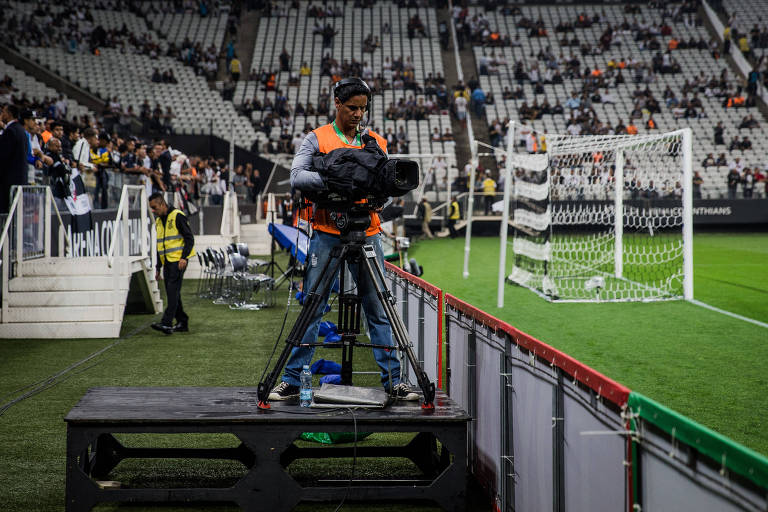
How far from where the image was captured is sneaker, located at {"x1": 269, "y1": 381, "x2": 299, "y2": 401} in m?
4.38

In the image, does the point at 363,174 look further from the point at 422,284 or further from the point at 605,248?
the point at 605,248

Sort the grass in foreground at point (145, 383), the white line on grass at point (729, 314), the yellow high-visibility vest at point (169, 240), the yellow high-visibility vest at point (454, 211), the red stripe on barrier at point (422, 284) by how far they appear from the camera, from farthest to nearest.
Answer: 1. the yellow high-visibility vest at point (454, 211)
2. the white line on grass at point (729, 314)
3. the yellow high-visibility vest at point (169, 240)
4. the red stripe on barrier at point (422, 284)
5. the grass in foreground at point (145, 383)

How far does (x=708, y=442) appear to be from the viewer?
2014 millimetres

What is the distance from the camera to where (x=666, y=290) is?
1478 centimetres

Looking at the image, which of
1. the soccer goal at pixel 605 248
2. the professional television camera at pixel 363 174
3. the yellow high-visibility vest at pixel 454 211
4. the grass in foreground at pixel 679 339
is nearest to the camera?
the professional television camera at pixel 363 174

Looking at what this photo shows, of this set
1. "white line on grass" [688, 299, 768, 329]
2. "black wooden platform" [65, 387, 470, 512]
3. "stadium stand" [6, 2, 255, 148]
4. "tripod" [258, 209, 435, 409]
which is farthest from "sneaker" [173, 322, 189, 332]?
"stadium stand" [6, 2, 255, 148]

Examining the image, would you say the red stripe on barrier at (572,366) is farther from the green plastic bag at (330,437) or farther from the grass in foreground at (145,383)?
the green plastic bag at (330,437)

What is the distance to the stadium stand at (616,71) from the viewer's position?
1497 inches

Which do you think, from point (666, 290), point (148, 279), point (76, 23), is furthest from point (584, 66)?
point (148, 279)

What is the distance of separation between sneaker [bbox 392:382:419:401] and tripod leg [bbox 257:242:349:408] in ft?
1.95

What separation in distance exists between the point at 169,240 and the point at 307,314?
684 cm

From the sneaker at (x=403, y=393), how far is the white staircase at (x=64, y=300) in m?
6.94

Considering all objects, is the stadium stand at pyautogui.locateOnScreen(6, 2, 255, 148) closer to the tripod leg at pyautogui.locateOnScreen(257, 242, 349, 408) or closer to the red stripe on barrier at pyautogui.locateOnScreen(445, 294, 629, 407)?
the tripod leg at pyautogui.locateOnScreen(257, 242, 349, 408)

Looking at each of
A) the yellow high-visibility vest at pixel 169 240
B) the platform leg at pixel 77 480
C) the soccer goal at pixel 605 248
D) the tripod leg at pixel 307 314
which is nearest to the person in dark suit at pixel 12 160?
the yellow high-visibility vest at pixel 169 240
